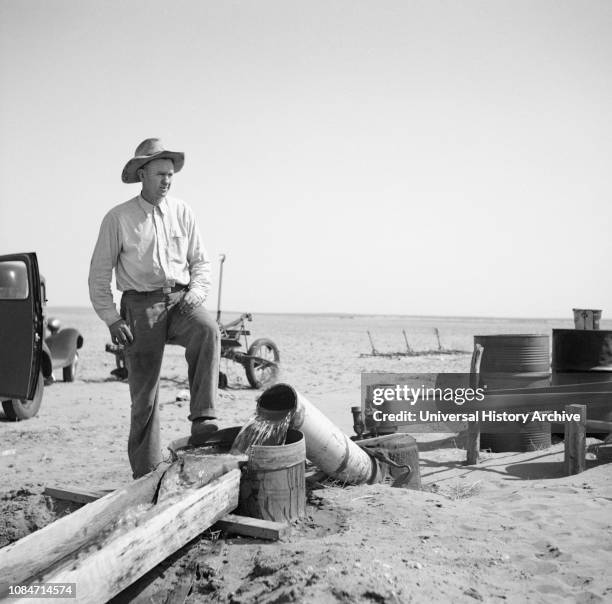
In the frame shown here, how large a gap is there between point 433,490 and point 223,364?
1008 centimetres

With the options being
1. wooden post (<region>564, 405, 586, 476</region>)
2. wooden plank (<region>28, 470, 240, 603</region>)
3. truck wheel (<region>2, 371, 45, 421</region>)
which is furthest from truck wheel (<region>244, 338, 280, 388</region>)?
wooden plank (<region>28, 470, 240, 603</region>)

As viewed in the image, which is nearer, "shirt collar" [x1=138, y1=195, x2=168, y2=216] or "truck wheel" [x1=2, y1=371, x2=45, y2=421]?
"shirt collar" [x1=138, y1=195, x2=168, y2=216]

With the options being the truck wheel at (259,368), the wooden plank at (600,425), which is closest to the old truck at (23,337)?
the truck wheel at (259,368)

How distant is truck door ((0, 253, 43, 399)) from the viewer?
19.7 feet

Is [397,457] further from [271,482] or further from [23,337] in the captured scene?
[23,337]

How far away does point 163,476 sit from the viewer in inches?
127

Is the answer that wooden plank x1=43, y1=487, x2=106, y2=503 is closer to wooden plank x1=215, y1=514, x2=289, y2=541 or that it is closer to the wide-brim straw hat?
wooden plank x1=215, y1=514, x2=289, y2=541

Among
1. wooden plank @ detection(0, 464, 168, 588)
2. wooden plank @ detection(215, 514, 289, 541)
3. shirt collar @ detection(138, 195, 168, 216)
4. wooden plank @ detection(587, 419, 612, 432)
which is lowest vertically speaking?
wooden plank @ detection(215, 514, 289, 541)

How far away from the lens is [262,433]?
12.5 ft

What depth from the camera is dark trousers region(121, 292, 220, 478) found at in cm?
400

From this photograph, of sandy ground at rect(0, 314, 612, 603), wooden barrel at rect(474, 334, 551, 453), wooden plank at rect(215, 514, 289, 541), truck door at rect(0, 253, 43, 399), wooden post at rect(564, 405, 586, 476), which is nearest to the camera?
sandy ground at rect(0, 314, 612, 603)
